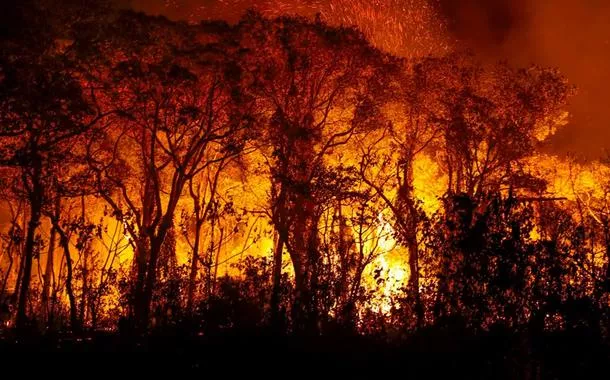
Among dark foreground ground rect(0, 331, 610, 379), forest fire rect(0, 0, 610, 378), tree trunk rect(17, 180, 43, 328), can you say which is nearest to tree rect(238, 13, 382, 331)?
forest fire rect(0, 0, 610, 378)

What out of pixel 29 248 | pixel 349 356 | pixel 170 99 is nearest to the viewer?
pixel 349 356

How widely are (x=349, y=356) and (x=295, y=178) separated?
950 centimetres

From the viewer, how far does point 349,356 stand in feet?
31.4

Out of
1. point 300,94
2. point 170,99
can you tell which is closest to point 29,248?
point 170,99

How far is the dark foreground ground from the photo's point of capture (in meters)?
8.93

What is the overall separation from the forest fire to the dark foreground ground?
310mm

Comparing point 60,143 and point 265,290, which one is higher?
point 60,143

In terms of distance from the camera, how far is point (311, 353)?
379 inches

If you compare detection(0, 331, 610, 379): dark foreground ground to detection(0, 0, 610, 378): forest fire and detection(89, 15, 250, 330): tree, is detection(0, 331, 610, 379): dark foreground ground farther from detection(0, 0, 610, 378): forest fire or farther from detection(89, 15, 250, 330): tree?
detection(89, 15, 250, 330): tree

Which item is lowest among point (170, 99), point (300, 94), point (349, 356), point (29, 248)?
point (349, 356)

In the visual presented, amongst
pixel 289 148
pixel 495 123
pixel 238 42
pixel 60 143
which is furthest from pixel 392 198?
pixel 60 143

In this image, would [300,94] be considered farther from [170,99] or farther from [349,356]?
[349,356]

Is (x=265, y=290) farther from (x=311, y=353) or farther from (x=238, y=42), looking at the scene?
(x=238, y=42)

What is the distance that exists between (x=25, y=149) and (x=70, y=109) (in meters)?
1.31
